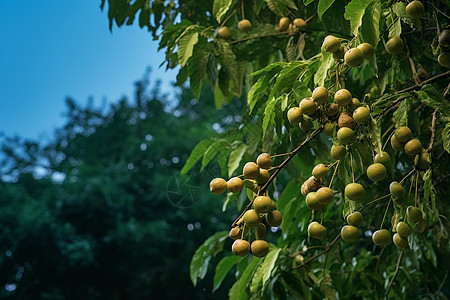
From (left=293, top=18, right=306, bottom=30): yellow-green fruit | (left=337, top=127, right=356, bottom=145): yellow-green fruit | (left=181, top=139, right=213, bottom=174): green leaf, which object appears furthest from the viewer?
(left=181, top=139, right=213, bottom=174): green leaf

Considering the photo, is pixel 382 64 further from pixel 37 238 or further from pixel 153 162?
pixel 153 162

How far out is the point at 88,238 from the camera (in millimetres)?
8617

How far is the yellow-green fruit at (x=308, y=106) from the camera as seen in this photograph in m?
0.58

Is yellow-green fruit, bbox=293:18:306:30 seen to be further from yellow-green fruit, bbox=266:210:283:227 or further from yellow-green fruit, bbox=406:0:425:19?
yellow-green fruit, bbox=266:210:283:227

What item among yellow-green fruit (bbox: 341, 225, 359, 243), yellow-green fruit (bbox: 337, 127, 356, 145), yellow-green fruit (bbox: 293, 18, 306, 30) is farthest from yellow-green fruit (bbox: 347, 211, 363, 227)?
yellow-green fruit (bbox: 293, 18, 306, 30)

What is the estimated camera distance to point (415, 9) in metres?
0.60

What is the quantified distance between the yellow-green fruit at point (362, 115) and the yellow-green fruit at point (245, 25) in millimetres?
486

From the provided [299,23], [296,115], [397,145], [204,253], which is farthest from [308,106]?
[204,253]

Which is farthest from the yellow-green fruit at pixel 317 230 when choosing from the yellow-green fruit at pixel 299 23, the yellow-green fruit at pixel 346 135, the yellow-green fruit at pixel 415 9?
the yellow-green fruit at pixel 299 23

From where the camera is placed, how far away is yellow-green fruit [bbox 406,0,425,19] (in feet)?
1.96

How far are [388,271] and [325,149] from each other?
1.51 ft

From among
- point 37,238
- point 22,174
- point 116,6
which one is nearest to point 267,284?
point 116,6

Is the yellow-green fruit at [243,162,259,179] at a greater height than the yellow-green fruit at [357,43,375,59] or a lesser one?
lesser

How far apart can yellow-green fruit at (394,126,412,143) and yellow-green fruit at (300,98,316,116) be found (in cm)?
10
